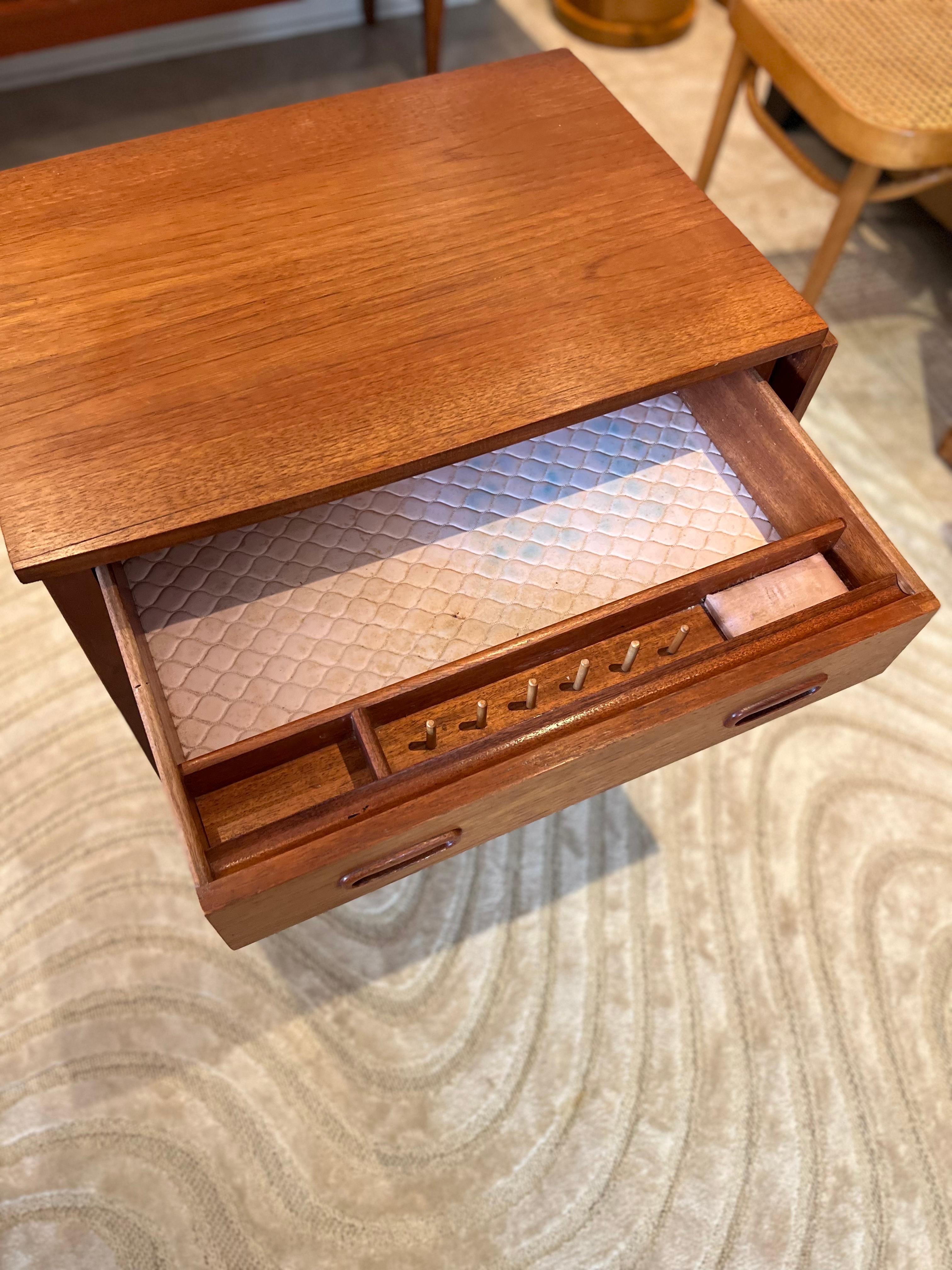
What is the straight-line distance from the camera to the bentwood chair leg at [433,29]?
5.01 ft

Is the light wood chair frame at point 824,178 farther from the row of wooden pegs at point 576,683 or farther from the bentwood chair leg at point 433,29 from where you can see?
the row of wooden pegs at point 576,683

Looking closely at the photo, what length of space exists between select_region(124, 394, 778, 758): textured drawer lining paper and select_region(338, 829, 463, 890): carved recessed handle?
138 mm

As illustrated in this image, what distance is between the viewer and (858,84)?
1137 millimetres

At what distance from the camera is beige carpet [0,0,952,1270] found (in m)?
0.82

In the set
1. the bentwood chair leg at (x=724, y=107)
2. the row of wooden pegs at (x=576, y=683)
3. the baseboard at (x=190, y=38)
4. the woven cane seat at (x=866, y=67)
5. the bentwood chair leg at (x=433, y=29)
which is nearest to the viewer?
the row of wooden pegs at (x=576, y=683)

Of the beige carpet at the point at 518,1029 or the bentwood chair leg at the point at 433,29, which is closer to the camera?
the beige carpet at the point at 518,1029

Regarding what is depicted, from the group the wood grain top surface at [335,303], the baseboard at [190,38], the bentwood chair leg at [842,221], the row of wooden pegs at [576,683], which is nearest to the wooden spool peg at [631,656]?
the row of wooden pegs at [576,683]

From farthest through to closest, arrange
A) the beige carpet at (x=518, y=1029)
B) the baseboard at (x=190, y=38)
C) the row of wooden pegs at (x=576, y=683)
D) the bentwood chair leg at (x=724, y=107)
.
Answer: the baseboard at (x=190, y=38) → the bentwood chair leg at (x=724, y=107) → the beige carpet at (x=518, y=1029) → the row of wooden pegs at (x=576, y=683)

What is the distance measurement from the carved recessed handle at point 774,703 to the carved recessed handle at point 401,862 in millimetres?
210

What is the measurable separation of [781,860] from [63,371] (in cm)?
85

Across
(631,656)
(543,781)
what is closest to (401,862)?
(543,781)

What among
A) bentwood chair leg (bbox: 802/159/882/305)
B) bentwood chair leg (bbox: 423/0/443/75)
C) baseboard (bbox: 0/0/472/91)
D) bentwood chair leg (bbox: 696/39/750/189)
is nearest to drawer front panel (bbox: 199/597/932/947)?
bentwood chair leg (bbox: 802/159/882/305)

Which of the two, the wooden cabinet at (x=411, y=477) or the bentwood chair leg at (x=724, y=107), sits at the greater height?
the wooden cabinet at (x=411, y=477)

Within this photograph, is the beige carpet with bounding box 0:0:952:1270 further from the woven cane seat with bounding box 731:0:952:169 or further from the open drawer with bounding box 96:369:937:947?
the woven cane seat with bounding box 731:0:952:169
